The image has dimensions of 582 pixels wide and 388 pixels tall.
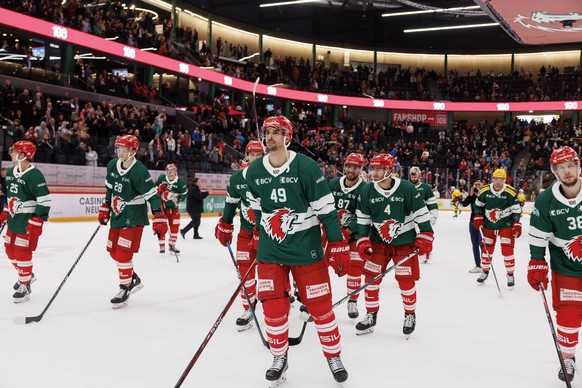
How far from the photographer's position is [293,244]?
3480 millimetres

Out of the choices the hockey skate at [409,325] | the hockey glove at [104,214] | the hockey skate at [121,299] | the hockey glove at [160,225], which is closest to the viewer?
the hockey skate at [409,325]

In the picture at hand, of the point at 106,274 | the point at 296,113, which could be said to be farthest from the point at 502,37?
the point at 106,274

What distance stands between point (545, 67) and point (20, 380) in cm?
4089

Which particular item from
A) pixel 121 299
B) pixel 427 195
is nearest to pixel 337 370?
pixel 121 299

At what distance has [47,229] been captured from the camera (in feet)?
39.8

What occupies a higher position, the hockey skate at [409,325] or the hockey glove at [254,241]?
the hockey glove at [254,241]

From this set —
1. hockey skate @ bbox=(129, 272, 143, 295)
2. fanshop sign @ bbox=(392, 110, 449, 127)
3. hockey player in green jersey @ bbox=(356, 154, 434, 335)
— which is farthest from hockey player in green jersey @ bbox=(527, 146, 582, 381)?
fanshop sign @ bbox=(392, 110, 449, 127)

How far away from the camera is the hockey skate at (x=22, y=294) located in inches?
221

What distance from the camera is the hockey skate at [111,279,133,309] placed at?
5473 mm

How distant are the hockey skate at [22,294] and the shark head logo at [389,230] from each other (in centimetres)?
372

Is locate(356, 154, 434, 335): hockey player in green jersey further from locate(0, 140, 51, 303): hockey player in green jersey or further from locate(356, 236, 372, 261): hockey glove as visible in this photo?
locate(0, 140, 51, 303): hockey player in green jersey

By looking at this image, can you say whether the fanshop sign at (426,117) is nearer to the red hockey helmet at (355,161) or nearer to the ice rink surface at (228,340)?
the ice rink surface at (228,340)

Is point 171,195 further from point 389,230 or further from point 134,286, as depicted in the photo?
point 389,230

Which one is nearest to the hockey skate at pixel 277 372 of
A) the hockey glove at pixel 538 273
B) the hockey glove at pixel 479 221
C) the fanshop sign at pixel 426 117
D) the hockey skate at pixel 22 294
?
the hockey glove at pixel 538 273
